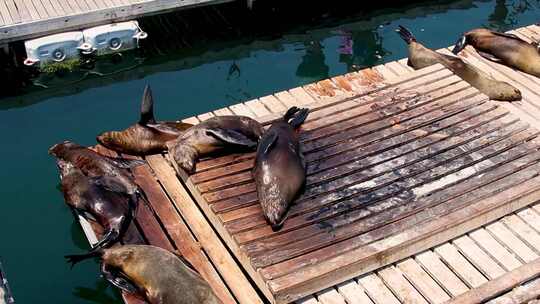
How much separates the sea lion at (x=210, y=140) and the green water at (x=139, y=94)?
161 centimetres

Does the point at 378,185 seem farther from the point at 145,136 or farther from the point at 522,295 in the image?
the point at 145,136

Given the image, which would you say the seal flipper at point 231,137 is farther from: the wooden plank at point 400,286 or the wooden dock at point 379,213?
the wooden plank at point 400,286

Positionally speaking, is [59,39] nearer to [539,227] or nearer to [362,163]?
[362,163]

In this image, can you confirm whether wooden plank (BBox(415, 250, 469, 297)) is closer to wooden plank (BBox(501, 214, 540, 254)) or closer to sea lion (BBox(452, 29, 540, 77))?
wooden plank (BBox(501, 214, 540, 254))

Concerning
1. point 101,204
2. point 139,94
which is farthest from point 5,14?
point 101,204

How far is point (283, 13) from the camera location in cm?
1250

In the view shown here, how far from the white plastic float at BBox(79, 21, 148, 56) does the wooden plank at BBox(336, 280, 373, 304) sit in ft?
21.1

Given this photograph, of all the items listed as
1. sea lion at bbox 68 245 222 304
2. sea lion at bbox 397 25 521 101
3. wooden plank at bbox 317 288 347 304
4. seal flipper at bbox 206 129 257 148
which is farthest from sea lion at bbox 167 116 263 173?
sea lion at bbox 397 25 521 101

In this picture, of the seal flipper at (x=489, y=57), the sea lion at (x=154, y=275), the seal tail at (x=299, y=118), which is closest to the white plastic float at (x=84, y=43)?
the seal tail at (x=299, y=118)

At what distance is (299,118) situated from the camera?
23.6 ft

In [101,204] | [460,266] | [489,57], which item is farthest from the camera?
[489,57]

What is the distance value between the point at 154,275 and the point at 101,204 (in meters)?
1.23

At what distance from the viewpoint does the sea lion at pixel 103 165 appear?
6594mm

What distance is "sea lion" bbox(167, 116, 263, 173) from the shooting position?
6.59m
